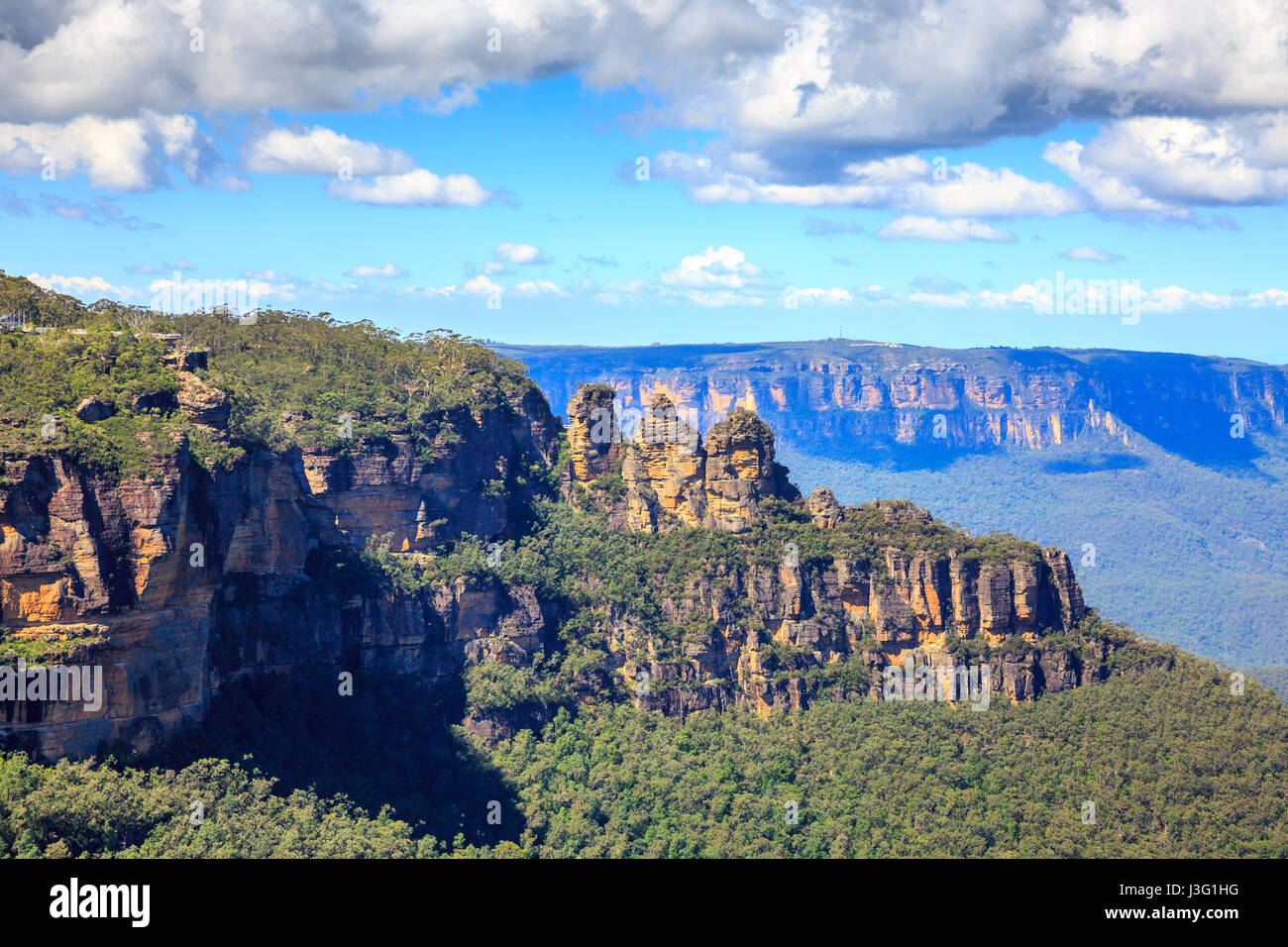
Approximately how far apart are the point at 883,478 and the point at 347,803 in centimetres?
15369

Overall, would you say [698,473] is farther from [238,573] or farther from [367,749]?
[238,573]

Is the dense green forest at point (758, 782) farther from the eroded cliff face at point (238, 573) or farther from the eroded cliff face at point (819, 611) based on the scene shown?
the eroded cliff face at point (238, 573)

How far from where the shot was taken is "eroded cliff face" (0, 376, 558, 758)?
3966 cm

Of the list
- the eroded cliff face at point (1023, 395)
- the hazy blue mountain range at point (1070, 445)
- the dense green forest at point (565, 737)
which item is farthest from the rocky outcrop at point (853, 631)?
the eroded cliff face at point (1023, 395)

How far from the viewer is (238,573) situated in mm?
52000

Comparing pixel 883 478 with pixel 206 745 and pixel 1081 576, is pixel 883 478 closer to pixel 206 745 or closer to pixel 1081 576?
pixel 1081 576

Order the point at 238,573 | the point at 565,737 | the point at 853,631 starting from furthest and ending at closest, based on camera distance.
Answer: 1. the point at 853,631
2. the point at 565,737
3. the point at 238,573

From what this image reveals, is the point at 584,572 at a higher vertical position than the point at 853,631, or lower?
higher

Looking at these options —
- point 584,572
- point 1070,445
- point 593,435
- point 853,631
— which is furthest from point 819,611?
point 1070,445
